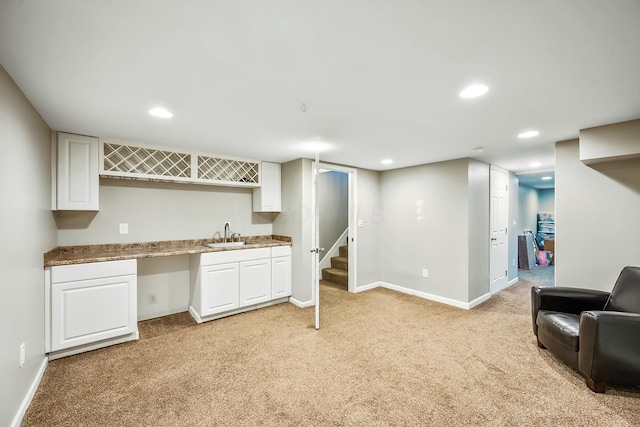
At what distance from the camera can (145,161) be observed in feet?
10.6

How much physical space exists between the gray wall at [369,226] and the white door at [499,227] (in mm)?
1808

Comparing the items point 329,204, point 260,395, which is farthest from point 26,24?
point 329,204

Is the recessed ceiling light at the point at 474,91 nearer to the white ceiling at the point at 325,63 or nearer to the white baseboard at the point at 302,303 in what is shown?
the white ceiling at the point at 325,63

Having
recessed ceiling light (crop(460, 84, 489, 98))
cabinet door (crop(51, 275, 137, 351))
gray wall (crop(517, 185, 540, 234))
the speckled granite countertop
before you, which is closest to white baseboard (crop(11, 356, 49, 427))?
cabinet door (crop(51, 275, 137, 351))

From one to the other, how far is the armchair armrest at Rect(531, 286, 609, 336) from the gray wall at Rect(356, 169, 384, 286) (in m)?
2.48

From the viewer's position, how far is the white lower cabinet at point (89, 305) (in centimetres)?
246

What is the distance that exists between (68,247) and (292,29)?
3.37 meters

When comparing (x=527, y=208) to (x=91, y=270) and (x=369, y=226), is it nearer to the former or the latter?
(x=369, y=226)

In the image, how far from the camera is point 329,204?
18.9ft

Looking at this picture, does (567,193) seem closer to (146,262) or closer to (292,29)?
(292,29)

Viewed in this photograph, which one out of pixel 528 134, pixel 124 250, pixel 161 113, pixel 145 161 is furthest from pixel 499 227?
pixel 124 250

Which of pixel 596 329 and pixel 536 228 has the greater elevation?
pixel 536 228

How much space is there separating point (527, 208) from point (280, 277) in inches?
278

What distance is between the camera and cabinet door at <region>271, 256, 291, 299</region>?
13.0 feet
